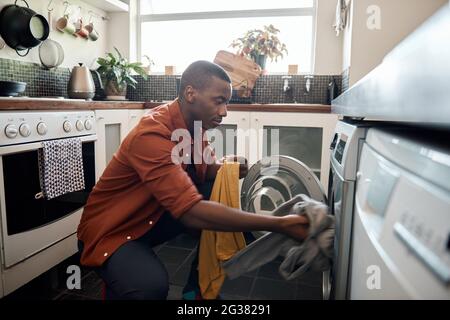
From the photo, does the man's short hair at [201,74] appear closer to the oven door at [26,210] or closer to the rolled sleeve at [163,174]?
the rolled sleeve at [163,174]

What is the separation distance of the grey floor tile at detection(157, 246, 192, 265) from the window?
1759 millimetres

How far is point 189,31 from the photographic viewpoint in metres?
3.24

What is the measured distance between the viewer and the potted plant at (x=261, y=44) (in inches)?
109

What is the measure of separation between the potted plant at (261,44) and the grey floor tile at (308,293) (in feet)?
6.05

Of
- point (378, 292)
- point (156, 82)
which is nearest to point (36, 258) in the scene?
point (378, 292)

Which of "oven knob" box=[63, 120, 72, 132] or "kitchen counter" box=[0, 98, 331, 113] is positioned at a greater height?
"kitchen counter" box=[0, 98, 331, 113]

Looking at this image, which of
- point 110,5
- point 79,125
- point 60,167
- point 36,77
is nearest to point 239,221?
point 60,167

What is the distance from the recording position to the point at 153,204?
3.90 ft

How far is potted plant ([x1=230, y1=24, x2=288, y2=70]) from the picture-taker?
2.77 m

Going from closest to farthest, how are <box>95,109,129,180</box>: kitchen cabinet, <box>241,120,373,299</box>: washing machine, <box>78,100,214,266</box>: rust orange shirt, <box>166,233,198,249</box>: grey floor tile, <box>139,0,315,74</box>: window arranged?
<box>241,120,373,299</box>: washing machine, <box>78,100,214,266</box>: rust orange shirt, <box>95,109,129,180</box>: kitchen cabinet, <box>166,233,198,249</box>: grey floor tile, <box>139,0,315,74</box>: window

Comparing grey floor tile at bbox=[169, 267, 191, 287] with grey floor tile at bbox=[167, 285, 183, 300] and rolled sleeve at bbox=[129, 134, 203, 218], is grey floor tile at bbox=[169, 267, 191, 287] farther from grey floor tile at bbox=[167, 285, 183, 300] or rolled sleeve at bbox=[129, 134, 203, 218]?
rolled sleeve at bbox=[129, 134, 203, 218]

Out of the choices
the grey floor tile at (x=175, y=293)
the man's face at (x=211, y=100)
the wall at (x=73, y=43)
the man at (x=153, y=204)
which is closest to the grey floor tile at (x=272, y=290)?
the grey floor tile at (x=175, y=293)

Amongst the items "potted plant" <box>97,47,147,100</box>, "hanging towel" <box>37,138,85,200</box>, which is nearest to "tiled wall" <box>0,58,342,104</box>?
"potted plant" <box>97,47,147,100</box>

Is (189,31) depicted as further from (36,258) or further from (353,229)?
(353,229)
